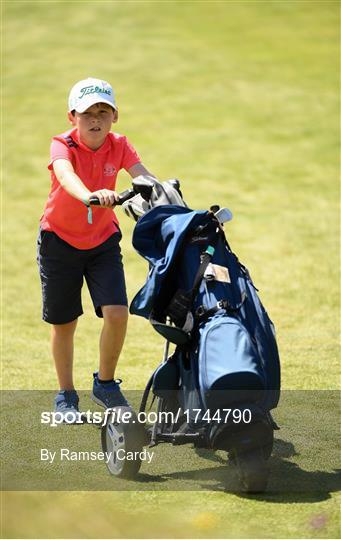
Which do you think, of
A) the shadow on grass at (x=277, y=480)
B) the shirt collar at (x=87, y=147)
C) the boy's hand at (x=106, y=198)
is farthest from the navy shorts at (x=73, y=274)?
the shadow on grass at (x=277, y=480)

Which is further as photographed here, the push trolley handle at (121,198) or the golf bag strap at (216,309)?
the push trolley handle at (121,198)

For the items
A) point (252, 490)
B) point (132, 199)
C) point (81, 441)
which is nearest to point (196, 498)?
point (252, 490)

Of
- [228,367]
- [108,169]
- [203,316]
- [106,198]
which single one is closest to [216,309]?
[203,316]

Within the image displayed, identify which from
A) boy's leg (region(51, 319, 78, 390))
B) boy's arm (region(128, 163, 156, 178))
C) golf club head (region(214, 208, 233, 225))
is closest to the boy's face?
boy's arm (region(128, 163, 156, 178))

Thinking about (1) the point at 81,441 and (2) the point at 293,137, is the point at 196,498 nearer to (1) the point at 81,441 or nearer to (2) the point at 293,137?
(1) the point at 81,441

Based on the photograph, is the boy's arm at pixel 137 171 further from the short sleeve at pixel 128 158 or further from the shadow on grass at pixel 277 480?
the shadow on grass at pixel 277 480

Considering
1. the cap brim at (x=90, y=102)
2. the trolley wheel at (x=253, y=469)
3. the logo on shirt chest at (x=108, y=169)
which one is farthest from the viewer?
the logo on shirt chest at (x=108, y=169)

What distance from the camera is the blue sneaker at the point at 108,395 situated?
5309 mm

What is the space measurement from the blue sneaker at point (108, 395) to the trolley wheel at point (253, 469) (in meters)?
1.04

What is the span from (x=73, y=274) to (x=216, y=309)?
1113 mm

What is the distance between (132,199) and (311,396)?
1.85m

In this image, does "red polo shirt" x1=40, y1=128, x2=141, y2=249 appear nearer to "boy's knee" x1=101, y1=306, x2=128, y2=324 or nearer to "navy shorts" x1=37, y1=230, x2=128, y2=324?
"navy shorts" x1=37, y1=230, x2=128, y2=324

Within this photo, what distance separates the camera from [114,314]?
5238mm

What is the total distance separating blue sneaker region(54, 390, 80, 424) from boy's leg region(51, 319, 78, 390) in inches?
2.2
